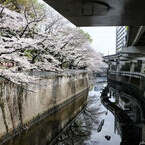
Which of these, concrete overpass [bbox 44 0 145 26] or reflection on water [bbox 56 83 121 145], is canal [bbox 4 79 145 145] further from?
concrete overpass [bbox 44 0 145 26]

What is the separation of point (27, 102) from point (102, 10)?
367 inches

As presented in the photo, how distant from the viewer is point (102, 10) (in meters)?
4.48

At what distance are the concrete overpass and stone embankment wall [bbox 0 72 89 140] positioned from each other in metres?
6.40

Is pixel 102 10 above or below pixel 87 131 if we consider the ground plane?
above

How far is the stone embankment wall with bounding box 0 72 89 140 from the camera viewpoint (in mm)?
9624

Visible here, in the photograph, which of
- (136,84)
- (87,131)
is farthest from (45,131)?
(136,84)

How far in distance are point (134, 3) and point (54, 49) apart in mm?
12147

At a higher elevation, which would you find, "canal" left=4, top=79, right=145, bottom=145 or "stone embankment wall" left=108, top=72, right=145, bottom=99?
"stone embankment wall" left=108, top=72, right=145, bottom=99

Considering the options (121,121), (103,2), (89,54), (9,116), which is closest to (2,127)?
(9,116)

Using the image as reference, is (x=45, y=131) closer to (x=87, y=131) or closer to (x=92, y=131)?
(x=87, y=131)

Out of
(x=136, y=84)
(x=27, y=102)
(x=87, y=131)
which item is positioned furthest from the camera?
(x=136, y=84)

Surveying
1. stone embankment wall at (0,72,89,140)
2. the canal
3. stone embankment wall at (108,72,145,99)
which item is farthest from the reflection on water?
stone embankment wall at (108,72,145,99)

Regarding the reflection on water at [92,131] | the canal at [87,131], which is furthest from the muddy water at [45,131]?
the reflection on water at [92,131]

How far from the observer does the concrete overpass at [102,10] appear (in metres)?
4.01
